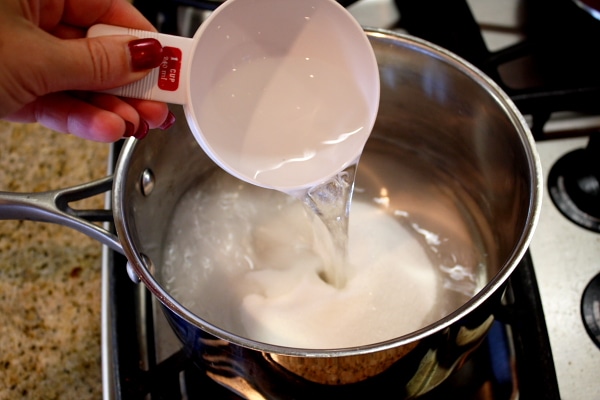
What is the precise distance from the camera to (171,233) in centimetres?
86

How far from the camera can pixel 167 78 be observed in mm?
582

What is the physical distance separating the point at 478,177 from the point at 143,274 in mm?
489

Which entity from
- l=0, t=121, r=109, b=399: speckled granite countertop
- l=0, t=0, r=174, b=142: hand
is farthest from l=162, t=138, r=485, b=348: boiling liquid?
l=0, t=0, r=174, b=142: hand

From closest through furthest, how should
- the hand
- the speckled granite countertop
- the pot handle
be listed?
the hand → the pot handle → the speckled granite countertop

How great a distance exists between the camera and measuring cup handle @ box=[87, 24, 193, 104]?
0.57 meters

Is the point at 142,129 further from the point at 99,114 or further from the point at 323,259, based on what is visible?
the point at 323,259

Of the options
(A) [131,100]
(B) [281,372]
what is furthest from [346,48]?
(B) [281,372]

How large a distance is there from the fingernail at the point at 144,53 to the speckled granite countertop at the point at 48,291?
358 millimetres

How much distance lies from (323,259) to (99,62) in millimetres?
404

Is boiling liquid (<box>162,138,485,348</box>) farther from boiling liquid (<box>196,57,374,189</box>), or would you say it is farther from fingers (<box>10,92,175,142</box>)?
fingers (<box>10,92,175,142</box>)

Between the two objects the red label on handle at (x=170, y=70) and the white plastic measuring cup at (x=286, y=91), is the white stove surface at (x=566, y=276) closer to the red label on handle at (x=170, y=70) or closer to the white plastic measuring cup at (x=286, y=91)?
the white plastic measuring cup at (x=286, y=91)

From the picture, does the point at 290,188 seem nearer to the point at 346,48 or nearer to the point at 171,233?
the point at 346,48

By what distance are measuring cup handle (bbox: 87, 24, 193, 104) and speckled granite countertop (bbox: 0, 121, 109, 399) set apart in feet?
1.06

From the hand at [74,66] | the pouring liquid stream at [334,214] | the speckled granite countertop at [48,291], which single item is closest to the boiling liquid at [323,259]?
the pouring liquid stream at [334,214]
